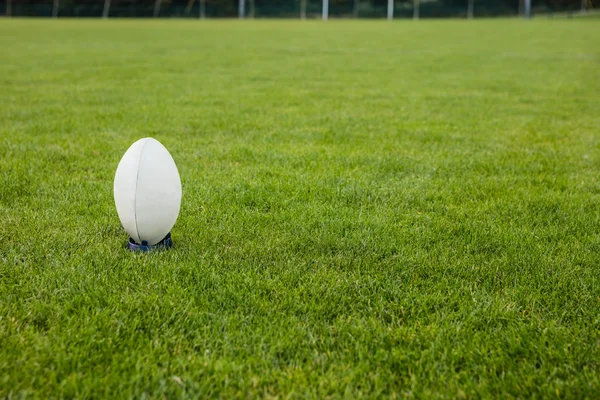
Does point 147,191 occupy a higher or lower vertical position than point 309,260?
higher

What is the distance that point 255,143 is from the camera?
5.81 metres

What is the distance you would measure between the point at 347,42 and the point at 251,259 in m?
20.4

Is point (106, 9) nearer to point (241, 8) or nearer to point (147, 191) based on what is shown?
point (241, 8)

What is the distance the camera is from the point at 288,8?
167ft

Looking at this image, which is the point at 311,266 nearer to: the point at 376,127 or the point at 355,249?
the point at 355,249

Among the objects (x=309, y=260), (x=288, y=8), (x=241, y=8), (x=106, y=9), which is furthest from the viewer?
(x=106, y=9)

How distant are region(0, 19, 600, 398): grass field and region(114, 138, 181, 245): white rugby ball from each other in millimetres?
207

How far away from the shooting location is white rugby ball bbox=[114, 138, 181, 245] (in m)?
2.89

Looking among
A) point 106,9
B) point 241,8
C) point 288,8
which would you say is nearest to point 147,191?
point 241,8

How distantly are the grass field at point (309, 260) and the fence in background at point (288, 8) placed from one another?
A: 45.5 m

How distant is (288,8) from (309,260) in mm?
51231

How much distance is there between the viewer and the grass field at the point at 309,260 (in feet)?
7.06

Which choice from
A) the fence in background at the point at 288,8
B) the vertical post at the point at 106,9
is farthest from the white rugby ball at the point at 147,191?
the vertical post at the point at 106,9

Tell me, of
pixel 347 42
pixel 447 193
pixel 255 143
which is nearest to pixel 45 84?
pixel 255 143
